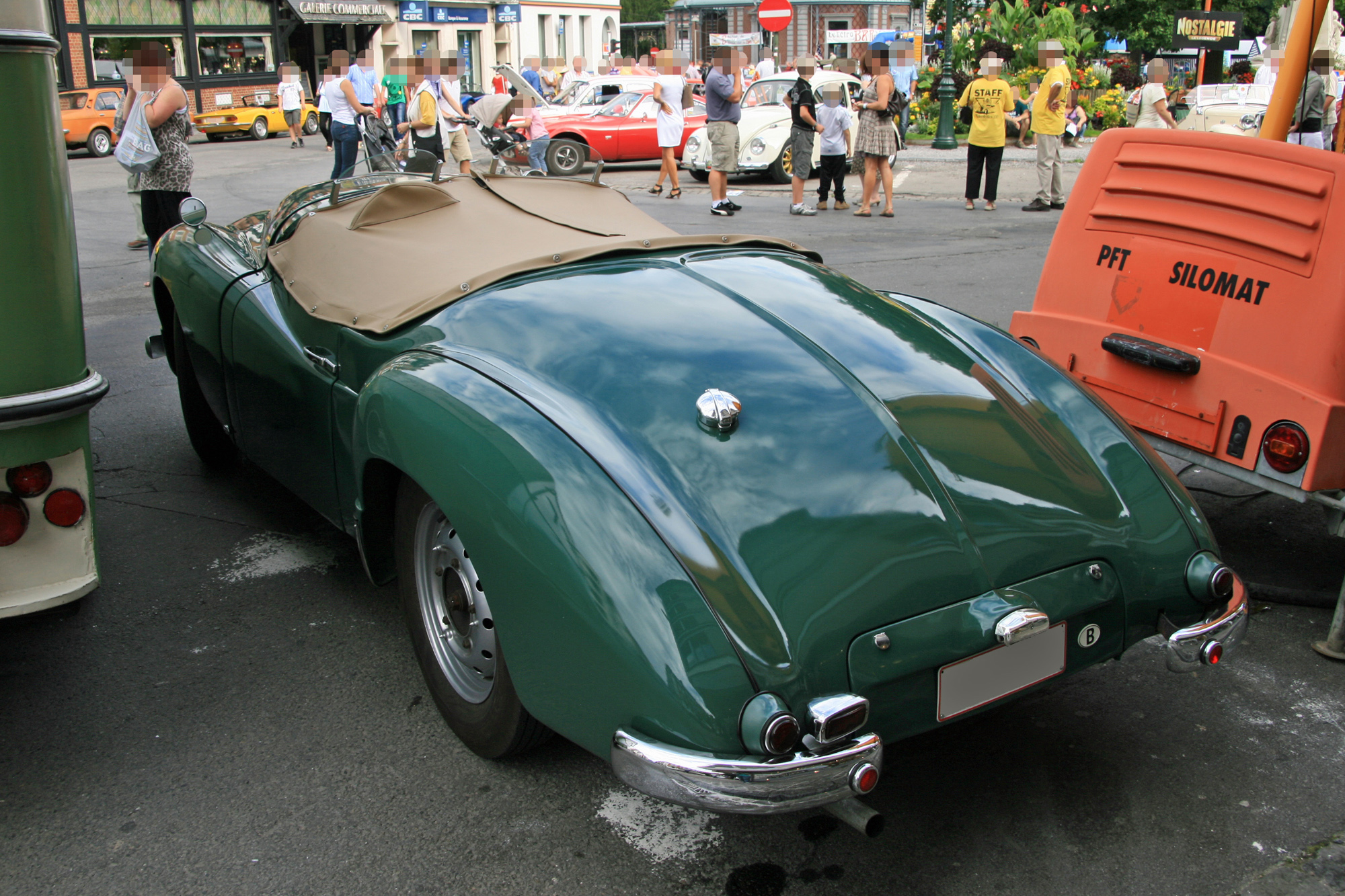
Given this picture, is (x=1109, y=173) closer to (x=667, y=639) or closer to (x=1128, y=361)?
(x=1128, y=361)

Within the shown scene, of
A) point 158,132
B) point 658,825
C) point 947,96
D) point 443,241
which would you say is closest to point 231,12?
point 947,96

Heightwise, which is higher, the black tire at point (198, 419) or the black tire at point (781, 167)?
the black tire at point (781, 167)

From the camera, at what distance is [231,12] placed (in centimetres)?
3291

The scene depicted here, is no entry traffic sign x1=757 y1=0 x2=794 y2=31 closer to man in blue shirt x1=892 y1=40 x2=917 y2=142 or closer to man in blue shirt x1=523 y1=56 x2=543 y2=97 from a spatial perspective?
man in blue shirt x1=892 y1=40 x2=917 y2=142

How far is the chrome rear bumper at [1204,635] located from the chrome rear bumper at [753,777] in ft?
2.76

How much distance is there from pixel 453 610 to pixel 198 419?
8.30ft

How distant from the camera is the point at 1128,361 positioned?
3.94m

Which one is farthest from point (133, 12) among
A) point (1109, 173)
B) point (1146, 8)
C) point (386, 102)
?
point (1109, 173)

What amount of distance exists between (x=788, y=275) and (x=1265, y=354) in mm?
1605

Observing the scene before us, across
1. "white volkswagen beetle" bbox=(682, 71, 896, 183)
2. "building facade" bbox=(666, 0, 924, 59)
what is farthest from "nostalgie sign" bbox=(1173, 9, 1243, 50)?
"building facade" bbox=(666, 0, 924, 59)

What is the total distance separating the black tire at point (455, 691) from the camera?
2.62 metres

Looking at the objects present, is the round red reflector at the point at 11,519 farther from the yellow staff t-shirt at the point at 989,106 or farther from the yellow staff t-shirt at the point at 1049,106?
the yellow staff t-shirt at the point at 1049,106

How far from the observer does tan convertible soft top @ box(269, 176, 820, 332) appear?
3301 millimetres

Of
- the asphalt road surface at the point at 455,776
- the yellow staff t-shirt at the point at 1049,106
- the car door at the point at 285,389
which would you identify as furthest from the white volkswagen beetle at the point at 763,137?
the asphalt road surface at the point at 455,776
